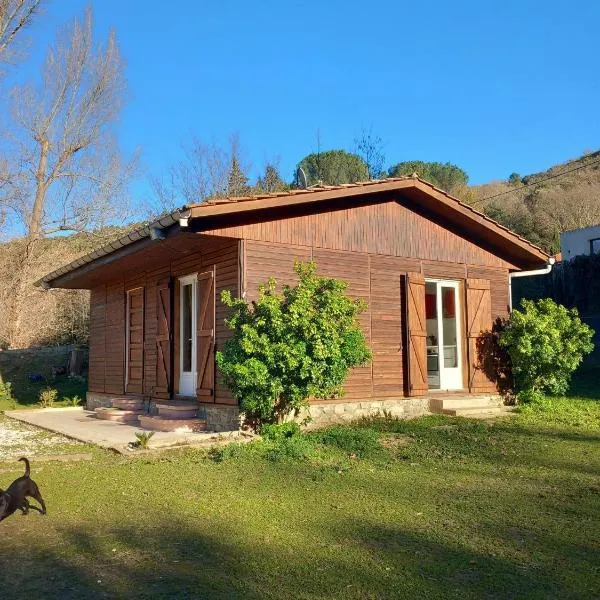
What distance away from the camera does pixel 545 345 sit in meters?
11.3

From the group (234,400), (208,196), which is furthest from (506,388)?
(208,196)

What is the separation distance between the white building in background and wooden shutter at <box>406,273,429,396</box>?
58.5 ft

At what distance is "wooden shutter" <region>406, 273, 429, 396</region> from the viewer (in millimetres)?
10977

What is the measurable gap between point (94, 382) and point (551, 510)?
38.1ft

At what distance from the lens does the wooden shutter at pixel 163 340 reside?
37.2 feet

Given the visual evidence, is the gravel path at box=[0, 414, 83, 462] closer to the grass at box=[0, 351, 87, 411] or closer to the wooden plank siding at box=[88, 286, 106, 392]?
the wooden plank siding at box=[88, 286, 106, 392]

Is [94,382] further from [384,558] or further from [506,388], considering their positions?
[384,558]

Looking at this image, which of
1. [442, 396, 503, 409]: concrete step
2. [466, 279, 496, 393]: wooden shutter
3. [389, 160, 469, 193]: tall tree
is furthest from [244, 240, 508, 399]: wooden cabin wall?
[389, 160, 469, 193]: tall tree

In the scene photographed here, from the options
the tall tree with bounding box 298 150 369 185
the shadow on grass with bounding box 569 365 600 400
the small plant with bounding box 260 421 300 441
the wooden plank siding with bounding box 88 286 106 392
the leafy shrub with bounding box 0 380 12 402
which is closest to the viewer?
the small plant with bounding box 260 421 300 441

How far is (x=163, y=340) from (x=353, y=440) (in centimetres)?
461

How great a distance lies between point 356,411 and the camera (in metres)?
10.3

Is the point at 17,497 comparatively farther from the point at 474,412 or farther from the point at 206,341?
the point at 474,412

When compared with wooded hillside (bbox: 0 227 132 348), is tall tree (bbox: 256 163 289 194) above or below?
above

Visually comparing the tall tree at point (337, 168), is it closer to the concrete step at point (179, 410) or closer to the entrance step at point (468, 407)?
the entrance step at point (468, 407)
